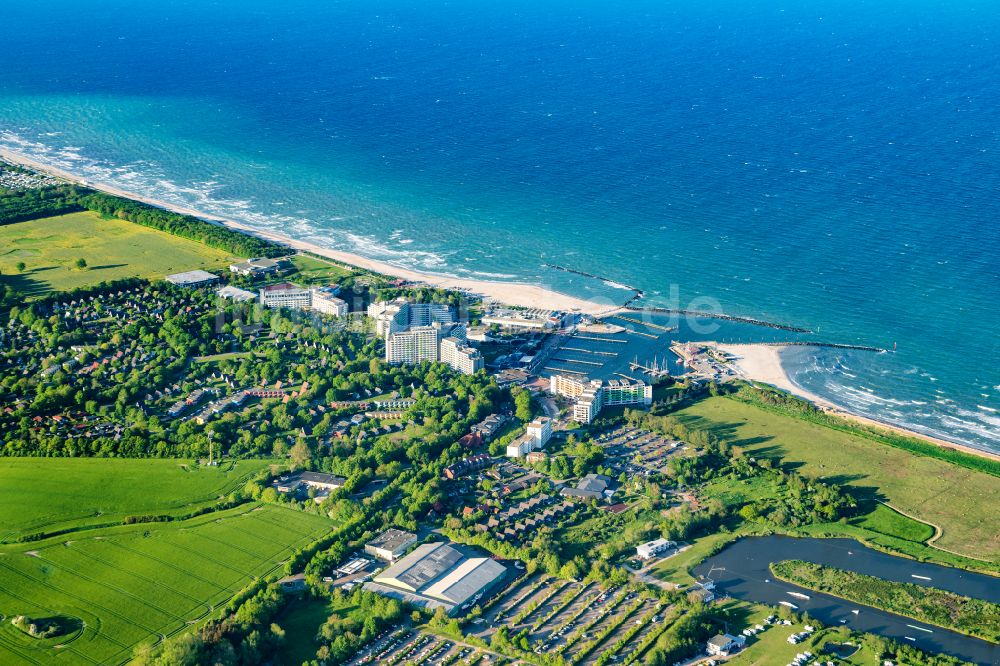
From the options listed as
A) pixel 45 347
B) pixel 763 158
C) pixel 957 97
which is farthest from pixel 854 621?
pixel 957 97

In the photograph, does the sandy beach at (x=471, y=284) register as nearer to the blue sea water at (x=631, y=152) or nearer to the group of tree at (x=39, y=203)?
the blue sea water at (x=631, y=152)

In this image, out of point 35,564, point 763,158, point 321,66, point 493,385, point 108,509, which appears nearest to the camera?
point 35,564

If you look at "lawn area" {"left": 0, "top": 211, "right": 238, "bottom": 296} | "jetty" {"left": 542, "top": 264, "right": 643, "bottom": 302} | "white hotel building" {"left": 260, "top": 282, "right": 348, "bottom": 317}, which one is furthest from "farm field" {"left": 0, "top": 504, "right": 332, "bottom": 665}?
"lawn area" {"left": 0, "top": 211, "right": 238, "bottom": 296}

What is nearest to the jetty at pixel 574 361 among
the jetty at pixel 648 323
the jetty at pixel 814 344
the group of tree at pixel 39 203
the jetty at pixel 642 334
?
the jetty at pixel 642 334

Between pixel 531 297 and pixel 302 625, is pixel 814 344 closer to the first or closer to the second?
pixel 531 297

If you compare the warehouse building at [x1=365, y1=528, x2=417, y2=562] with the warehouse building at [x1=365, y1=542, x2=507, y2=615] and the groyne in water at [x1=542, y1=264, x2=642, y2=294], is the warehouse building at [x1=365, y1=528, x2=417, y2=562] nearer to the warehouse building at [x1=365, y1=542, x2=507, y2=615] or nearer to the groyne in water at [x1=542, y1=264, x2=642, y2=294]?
the warehouse building at [x1=365, y1=542, x2=507, y2=615]

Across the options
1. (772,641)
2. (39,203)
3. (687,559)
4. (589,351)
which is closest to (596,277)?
(589,351)

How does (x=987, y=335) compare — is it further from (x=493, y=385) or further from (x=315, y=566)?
(x=315, y=566)
